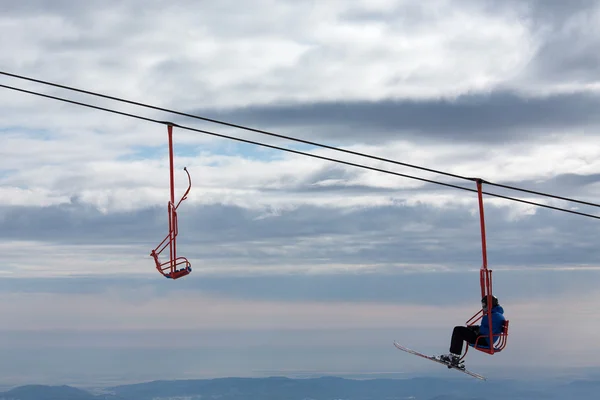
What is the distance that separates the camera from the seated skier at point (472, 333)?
36250 millimetres

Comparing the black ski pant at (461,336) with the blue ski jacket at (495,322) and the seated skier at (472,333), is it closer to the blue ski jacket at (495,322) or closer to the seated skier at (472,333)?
the seated skier at (472,333)

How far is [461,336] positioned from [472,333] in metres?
0.50

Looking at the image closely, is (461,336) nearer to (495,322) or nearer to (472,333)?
(472,333)

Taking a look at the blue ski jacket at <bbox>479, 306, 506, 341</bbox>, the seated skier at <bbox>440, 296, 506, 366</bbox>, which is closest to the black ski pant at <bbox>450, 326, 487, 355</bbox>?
the seated skier at <bbox>440, 296, 506, 366</bbox>

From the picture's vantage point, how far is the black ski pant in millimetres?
38188

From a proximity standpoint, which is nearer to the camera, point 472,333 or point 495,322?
point 495,322

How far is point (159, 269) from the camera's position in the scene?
33219 mm

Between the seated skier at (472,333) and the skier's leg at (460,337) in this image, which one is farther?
the skier's leg at (460,337)

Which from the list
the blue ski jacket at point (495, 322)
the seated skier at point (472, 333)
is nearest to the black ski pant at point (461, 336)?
the seated skier at point (472, 333)

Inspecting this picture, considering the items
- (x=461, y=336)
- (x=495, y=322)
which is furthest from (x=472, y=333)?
(x=495, y=322)

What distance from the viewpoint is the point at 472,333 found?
38.2 metres

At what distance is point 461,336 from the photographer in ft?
126

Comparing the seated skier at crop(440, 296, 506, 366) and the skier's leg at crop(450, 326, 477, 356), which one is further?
the skier's leg at crop(450, 326, 477, 356)

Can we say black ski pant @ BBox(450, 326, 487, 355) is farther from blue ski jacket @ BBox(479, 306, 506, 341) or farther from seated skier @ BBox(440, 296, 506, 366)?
blue ski jacket @ BBox(479, 306, 506, 341)
